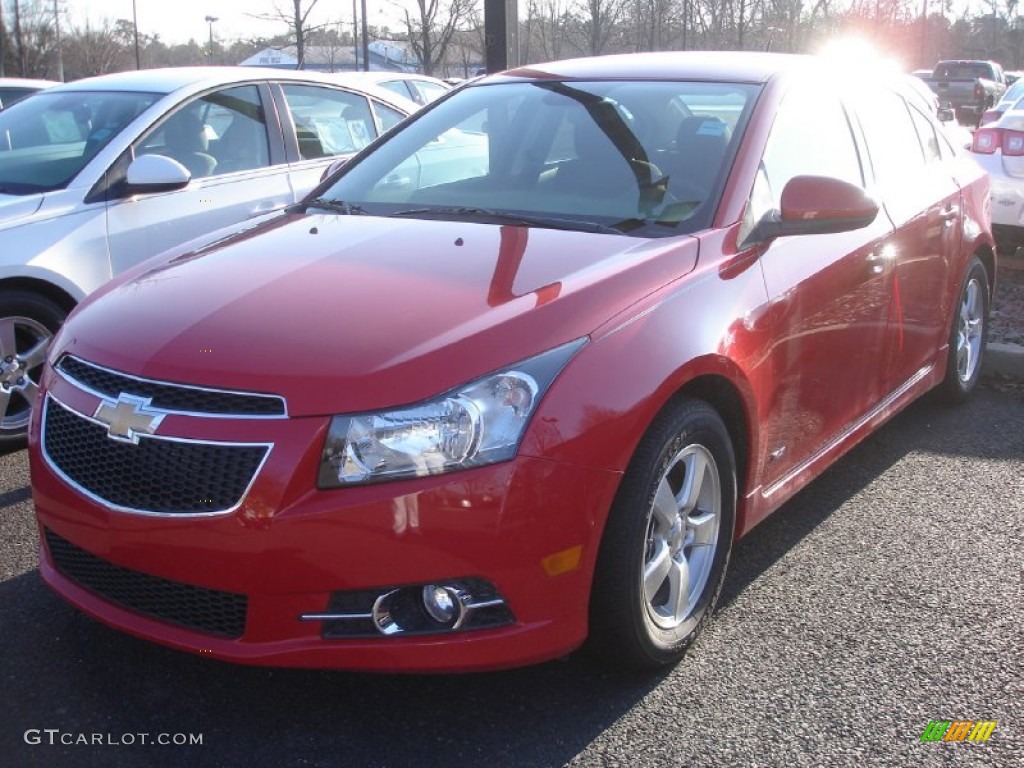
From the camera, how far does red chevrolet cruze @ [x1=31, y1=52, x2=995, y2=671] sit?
2.50m

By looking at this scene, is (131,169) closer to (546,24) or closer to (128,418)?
(128,418)

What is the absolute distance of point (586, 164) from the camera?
3.79 metres

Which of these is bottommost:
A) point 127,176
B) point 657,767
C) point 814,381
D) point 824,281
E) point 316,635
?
point 657,767

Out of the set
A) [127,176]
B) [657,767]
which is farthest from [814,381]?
[127,176]

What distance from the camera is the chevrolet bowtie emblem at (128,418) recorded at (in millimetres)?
2600

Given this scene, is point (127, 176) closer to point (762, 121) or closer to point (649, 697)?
point (762, 121)

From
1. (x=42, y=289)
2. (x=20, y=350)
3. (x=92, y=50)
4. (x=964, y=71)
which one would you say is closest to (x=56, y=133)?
(x=42, y=289)

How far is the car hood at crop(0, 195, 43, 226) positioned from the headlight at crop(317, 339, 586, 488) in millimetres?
3010

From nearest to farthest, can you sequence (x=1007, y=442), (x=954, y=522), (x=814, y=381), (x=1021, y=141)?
(x=814, y=381) → (x=954, y=522) → (x=1007, y=442) → (x=1021, y=141)

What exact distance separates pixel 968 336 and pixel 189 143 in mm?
4109

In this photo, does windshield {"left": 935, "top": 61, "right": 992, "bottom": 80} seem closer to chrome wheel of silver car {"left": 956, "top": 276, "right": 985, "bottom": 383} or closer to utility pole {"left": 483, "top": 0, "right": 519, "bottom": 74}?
utility pole {"left": 483, "top": 0, "right": 519, "bottom": 74}

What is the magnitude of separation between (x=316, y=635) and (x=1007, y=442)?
3.75 metres

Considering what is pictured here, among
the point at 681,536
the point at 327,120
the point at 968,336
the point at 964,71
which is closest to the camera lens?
the point at 681,536

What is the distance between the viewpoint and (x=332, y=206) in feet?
13.0
